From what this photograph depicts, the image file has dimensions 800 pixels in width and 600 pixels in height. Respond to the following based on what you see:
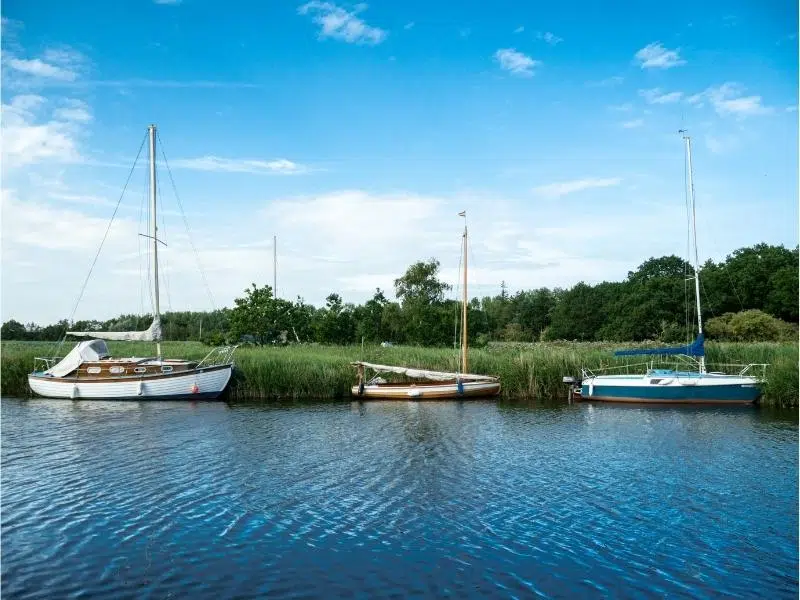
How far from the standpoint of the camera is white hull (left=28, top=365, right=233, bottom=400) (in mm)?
38062

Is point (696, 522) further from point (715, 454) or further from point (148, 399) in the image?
point (148, 399)

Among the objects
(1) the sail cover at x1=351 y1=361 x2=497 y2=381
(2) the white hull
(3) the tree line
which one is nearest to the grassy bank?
(1) the sail cover at x1=351 y1=361 x2=497 y2=381

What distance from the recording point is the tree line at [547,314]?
204 feet

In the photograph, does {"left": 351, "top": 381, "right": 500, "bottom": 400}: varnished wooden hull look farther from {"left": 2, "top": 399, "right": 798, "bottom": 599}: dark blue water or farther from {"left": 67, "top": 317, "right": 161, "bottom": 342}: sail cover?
{"left": 67, "top": 317, "right": 161, "bottom": 342}: sail cover

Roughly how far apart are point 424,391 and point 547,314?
95.7m

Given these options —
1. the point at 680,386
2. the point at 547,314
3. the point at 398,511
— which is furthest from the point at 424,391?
the point at 547,314

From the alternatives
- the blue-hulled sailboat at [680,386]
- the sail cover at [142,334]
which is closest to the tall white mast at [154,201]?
the sail cover at [142,334]

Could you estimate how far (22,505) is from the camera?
15898 millimetres

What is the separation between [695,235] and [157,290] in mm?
34453

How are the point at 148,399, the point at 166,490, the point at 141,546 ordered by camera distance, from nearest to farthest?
the point at 141,546 → the point at 166,490 → the point at 148,399

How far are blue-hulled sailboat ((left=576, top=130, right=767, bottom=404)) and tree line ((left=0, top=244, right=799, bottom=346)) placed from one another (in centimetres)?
2151

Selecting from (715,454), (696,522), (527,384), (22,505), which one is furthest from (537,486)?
(527,384)

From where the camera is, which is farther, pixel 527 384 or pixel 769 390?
pixel 527 384

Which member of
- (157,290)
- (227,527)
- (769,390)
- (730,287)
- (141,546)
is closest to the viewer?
(141,546)
